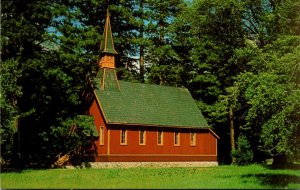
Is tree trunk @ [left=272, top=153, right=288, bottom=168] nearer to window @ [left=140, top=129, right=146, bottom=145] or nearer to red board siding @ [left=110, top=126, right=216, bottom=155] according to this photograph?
red board siding @ [left=110, top=126, right=216, bottom=155]

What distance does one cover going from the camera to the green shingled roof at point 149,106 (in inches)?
1594

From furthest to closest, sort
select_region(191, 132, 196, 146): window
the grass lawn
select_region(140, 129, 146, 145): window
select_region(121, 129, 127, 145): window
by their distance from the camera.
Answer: select_region(191, 132, 196, 146): window → select_region(140, 129, 146, 145): window → select_region(121, 129, 127, 145): window → the grass lawn

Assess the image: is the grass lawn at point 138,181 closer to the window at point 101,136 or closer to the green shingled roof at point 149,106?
the window at point 101,136

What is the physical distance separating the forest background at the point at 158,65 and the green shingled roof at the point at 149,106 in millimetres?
2591

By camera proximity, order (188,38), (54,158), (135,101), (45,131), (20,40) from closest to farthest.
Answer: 1. (20,40)
2. (45,131)
3. (54,158)
4. (135,101)
5. (188,38)

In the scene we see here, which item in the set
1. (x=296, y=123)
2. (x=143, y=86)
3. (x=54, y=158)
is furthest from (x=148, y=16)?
(x=296, y=123)

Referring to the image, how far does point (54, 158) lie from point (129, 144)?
6754mm

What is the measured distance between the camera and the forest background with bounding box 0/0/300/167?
2489 cm

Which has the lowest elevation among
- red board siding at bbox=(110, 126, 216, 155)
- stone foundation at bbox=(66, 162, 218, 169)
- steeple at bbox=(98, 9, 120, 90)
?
stone foundation at bbox=(66, 162, 218, 169)

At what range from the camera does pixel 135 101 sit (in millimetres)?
43156

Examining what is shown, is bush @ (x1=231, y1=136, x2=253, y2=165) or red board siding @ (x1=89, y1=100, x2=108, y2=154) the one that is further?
bush @ (x1=231, y1=136, x2=253, y2=165)

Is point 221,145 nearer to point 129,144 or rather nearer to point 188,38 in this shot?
point 188,38

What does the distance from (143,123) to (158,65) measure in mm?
15544

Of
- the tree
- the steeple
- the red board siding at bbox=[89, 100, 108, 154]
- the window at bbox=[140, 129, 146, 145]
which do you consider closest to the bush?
the window at bbox=[140, 129, 146, 145]
